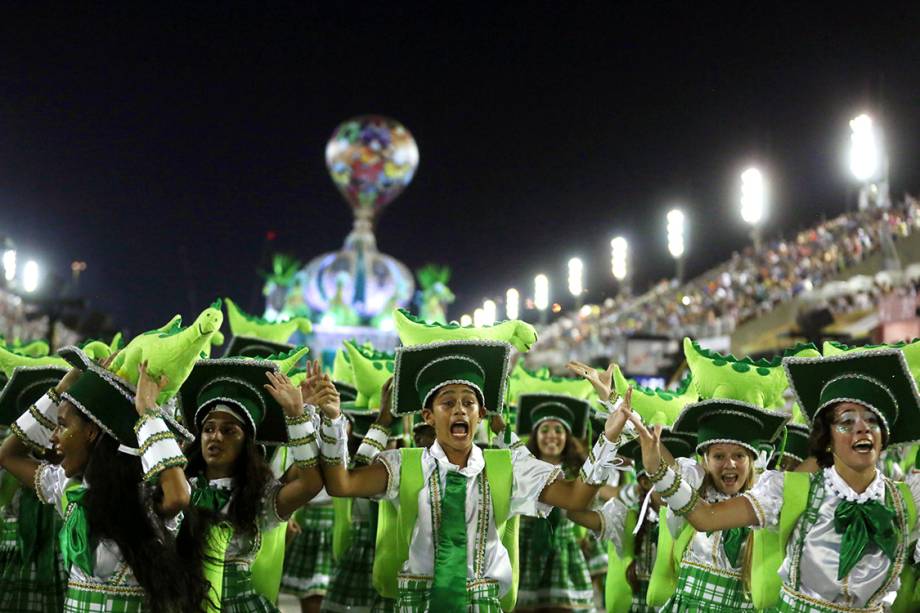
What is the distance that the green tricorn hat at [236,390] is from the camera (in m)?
5.04

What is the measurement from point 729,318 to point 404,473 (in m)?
30.3

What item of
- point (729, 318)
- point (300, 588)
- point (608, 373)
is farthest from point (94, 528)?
point (729, 318)

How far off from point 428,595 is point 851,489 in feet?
5.92

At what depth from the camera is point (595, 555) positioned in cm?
1026

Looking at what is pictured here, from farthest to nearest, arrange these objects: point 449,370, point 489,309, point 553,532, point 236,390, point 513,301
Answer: point 489,309 < point 513,301 < point 553,532 < point 449,370 < point 236,390

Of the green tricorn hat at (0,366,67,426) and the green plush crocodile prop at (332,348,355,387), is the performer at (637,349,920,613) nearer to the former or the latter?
the green tricorn hat at (0,366,67,426)

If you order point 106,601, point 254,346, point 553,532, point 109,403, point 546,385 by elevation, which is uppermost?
point 254,346

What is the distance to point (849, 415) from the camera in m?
4.83

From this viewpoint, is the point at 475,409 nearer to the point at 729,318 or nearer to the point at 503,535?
the point at 503,535

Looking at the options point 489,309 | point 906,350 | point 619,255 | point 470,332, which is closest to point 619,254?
point 619,255

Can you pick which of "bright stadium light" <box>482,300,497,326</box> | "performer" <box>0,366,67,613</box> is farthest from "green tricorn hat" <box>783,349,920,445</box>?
"bright stadium light" <box>482,300,497,326</box>

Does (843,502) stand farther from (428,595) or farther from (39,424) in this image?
(39,424)

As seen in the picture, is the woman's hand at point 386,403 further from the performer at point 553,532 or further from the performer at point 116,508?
the performer at point 553,532

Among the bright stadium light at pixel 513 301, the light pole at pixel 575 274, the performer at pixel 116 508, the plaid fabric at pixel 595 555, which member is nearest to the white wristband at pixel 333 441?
the performer at pixel 116 508
